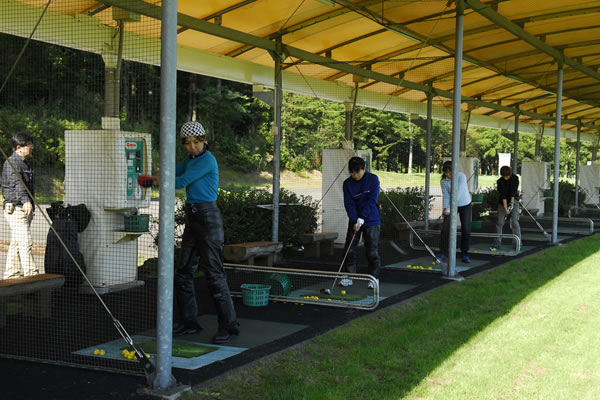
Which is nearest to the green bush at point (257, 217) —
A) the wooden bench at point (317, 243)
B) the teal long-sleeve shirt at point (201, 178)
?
the wooden bench at point (317, 243)

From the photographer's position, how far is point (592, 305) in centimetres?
800

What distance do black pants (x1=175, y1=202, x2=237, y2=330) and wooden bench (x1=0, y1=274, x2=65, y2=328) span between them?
1348 millimetres

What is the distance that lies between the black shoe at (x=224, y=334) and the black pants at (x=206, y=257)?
0.02 meters

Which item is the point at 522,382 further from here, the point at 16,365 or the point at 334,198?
the point at 334,198

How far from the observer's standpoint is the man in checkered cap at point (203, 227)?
5926 mm

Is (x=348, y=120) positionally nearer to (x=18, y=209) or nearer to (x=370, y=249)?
(x=370, y=249)

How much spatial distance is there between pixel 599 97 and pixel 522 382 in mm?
16024

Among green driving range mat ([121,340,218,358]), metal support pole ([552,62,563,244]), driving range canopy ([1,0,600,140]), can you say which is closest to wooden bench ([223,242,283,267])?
driving range canopy ([1,0,600,140])

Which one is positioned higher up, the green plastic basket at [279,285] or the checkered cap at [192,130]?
the checkered cap at [192,130]

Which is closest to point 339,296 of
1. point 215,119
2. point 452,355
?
point 452,355

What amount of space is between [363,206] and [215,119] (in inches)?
1300

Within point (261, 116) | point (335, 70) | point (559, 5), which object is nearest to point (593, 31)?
point (559, 5)

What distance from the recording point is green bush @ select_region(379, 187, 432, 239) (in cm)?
1496

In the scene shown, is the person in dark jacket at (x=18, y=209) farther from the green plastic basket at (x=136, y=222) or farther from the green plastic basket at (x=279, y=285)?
the green plastic basket at (x=279, y=285)
